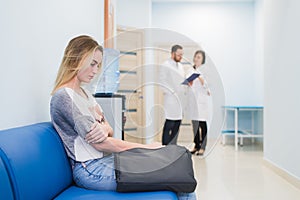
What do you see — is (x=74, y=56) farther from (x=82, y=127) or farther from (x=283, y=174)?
(x=283, y=174)

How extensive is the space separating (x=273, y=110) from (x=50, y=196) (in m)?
2.84

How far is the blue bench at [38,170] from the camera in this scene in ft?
3.14

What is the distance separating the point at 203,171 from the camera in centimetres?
339

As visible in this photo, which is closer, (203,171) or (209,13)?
(203,171)

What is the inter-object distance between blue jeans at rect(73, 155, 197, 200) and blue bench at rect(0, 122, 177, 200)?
0.11 feet

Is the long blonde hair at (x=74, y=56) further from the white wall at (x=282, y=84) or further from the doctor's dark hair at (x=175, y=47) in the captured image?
the white wall at (x=282, y=84)

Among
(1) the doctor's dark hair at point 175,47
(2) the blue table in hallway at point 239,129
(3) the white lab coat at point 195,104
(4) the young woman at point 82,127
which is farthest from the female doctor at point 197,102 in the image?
(2) the blue table in hallway at point 239,129

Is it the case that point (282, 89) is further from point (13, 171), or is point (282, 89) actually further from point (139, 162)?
point (13, 171)

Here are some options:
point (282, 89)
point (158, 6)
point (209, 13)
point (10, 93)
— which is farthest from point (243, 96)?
point (10, 93)

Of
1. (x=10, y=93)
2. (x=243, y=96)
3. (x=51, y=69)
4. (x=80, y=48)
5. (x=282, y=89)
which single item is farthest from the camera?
(x=243, y=96)

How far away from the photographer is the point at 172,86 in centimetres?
208

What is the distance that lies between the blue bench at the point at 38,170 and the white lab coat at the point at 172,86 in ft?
2.64

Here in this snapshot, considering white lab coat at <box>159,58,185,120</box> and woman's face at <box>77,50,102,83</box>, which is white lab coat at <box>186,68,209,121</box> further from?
woman's face at <box>77,50,102,83</box>

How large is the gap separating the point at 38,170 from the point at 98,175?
30cm
